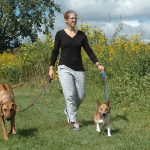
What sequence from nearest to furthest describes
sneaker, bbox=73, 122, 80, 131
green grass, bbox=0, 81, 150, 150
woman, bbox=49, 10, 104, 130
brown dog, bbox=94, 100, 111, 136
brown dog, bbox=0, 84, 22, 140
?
1. green grass, bbox=0, 81, 150, 150
2. brown dog, bbox=0, 84, 22, 140
3. brown dog, bbox=94, 100, 111, 136
4. woman, bbox=49, 10, 104, 130
5. sneaker, bbox=73, 122, 80, 131

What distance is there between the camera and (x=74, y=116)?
938 centimetres

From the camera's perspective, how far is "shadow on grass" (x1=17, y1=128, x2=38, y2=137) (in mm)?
9016

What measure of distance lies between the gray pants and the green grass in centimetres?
49

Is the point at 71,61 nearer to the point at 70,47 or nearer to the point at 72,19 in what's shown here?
the point at 70,47

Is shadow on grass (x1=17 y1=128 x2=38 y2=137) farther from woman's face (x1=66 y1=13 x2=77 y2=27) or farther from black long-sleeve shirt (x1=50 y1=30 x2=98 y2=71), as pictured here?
woman's face (x1=66 y1=13 x2=77 y2=27)

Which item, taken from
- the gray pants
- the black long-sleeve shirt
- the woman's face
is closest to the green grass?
the gray pants

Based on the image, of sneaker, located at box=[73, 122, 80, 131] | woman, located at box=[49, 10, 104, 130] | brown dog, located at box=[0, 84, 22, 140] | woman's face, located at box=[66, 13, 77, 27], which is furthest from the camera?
sneaker, located at box=[73, 122, 80, 131]

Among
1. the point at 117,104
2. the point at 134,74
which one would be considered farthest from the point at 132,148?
the point at 134,74

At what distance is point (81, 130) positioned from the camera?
30.3ft

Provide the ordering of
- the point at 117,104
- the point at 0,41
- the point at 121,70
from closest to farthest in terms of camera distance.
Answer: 1. the point at 117,104
2. the point at 121,70
3. the point at 0,41

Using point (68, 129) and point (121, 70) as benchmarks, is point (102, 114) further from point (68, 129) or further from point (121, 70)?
point (121, 70)

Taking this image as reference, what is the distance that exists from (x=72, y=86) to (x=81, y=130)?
0.92 meters

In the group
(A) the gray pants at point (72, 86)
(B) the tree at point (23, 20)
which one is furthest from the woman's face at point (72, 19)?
(B) the tree at point (23, 20)

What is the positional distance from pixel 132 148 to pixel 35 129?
110 inches
